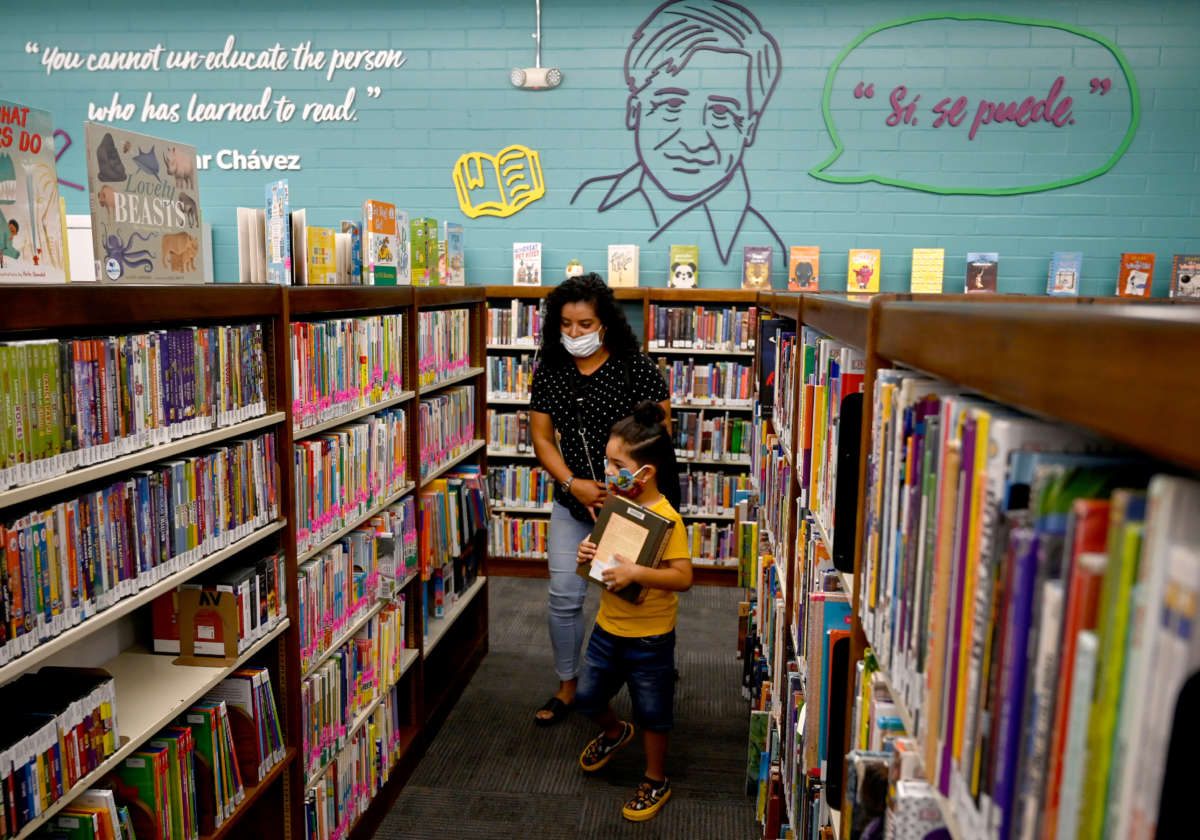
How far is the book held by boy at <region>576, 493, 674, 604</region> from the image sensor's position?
267 centimetres

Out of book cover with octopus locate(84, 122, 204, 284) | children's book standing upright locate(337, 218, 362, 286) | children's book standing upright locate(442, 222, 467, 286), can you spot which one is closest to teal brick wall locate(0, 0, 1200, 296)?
children's book standing upright locate(442, 222, 467, 286)

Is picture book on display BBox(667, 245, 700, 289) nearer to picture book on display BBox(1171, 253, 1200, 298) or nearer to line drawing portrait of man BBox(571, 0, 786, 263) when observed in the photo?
line drawing portrait of man BBox(571, 0, 786, 263)

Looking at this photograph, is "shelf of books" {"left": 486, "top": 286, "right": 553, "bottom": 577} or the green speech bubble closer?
the green speech bubble

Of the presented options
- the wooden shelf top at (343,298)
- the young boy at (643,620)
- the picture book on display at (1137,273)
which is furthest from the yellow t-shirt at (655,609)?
the picture book on display at (1137,273)

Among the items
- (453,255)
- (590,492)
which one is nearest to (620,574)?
(590,492)

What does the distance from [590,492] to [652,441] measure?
41cm

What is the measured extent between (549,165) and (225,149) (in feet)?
7.17

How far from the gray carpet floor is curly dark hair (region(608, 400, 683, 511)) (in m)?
1.02

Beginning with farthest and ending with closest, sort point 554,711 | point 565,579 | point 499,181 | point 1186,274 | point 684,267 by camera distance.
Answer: point 499,181
point 684,267
point 1186,274
point 554,711
point 565,579

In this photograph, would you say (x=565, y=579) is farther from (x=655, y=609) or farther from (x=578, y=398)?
(x=578, y=398)

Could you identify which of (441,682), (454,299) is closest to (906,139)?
(454,299)

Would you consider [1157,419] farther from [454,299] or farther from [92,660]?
[454,299]

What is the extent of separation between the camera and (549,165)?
5613mm

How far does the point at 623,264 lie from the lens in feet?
18.0
